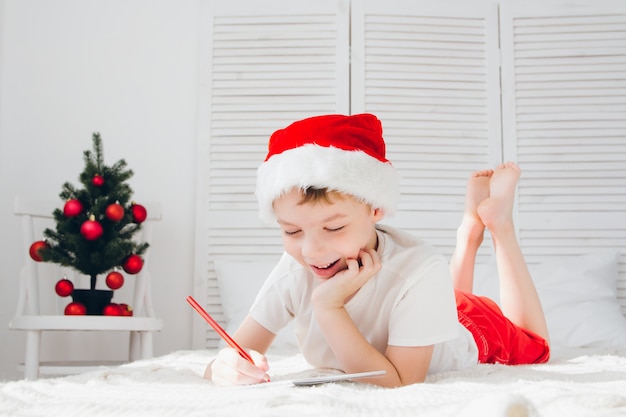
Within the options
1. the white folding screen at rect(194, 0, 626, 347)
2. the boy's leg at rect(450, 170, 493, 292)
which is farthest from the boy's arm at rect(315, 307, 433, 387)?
the white folding screen at rect(194, 0, 626, 347)

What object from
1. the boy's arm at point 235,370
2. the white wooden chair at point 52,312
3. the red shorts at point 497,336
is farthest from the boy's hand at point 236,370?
the white wooden chair at point 52,312

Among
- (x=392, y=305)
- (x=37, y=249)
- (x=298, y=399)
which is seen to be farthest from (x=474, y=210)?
(x=37, y=249)

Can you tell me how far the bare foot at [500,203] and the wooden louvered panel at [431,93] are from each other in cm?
93

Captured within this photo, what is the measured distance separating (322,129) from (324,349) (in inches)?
15.1


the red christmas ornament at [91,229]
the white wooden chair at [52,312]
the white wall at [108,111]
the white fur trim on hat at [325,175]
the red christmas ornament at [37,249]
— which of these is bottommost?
the white wooden chair at [52,312]

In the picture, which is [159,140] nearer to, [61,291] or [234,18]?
[234,18]

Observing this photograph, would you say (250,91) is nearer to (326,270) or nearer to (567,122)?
(567,122)

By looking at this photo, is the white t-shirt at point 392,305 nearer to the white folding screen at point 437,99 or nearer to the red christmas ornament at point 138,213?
the red christmas ornament at point 138,213

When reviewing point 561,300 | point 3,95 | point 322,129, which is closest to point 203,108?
point 3,95

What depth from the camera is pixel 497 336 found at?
157 centimetres

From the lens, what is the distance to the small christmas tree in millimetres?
2271

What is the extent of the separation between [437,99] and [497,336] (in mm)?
1467

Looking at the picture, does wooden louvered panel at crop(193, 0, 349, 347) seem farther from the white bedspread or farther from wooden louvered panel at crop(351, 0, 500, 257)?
the white bedspread

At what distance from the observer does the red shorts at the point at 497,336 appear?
1544 mm
